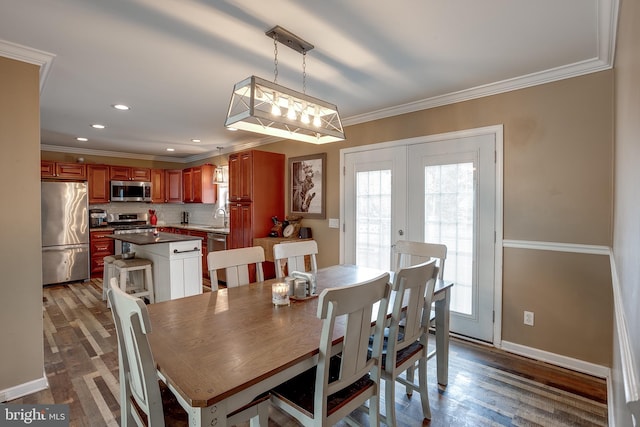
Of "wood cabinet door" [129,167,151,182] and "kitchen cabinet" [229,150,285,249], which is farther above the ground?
"wood cabinet door" [129,167,151,182]

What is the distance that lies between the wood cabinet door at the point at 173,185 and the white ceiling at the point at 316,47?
129 inches

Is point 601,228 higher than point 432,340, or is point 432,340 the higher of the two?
point 601,228

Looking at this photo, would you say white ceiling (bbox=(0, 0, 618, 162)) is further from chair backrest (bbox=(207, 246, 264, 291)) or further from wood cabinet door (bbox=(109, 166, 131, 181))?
wood cabinet door (bbox=(109, 166, 131, 181))

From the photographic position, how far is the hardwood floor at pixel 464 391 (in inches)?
78.4

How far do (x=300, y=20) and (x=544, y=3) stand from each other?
1347 millimetres

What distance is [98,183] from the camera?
5969 millimetres

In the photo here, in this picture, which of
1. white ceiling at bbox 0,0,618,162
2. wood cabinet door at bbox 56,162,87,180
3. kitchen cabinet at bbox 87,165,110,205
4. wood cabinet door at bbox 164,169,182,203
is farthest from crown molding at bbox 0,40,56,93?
wood cabinet door at bbox 164,169,182,203

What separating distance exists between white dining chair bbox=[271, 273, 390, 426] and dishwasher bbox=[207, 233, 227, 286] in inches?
153

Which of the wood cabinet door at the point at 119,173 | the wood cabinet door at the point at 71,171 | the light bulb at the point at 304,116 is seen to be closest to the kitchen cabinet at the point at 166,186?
the wood cabinet door at the point at 119,173

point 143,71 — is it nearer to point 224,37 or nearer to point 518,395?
point 224,37

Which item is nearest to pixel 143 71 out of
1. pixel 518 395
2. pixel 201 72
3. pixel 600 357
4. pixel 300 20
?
pixel 201 72

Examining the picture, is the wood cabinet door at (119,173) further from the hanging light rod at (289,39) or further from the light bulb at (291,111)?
the light bulb at (291,111)

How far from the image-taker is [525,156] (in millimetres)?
2752

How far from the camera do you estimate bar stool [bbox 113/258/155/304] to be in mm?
3703
